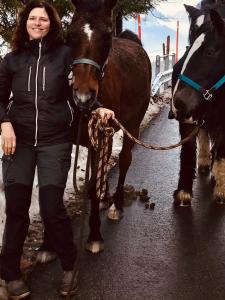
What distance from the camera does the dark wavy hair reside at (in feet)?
10.3

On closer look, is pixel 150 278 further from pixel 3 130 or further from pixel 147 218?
pixel 3 130

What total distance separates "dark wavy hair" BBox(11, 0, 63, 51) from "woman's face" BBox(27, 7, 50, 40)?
4 cm

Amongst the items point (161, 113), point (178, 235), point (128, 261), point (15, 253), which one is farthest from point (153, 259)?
point (161, 113)

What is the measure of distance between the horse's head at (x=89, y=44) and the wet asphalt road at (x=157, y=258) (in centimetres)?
151

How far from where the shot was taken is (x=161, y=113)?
12.0 metres

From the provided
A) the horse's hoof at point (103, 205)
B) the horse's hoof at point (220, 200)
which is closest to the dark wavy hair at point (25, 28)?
the horse's hoof at point (103, 205)

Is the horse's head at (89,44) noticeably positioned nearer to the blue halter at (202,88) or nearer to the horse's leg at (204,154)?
the blue halter at (202,88)

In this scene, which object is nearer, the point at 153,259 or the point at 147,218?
the point at 153,259

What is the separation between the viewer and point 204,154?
21.4 feet

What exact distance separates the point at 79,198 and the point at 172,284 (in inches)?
79.0

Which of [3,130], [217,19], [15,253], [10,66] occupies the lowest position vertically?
[15,253]

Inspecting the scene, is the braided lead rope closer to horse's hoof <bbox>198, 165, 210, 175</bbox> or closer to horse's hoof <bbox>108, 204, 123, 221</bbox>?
horse's hoof <bbox>108, 204, 123, 221</bbox>

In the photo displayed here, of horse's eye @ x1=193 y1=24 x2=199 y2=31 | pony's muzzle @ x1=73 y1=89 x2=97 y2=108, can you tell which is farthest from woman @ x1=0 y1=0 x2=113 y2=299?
horse's eye @ x1=193 y1=24 x2=199 y2=31

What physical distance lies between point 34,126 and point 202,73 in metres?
1.67
